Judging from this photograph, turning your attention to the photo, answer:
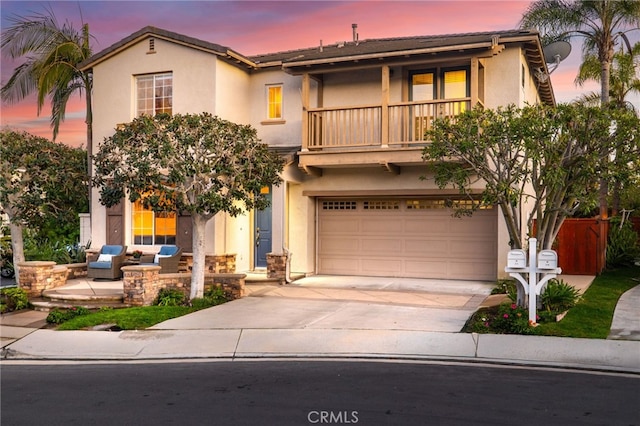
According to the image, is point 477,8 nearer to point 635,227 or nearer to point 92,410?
point 635,227

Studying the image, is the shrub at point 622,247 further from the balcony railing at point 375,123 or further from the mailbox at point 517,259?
the mailbox at point 517,259

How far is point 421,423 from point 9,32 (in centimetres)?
1935

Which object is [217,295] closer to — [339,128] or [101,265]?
[101,265]

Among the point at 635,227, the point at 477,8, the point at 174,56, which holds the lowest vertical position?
the point at 635,227

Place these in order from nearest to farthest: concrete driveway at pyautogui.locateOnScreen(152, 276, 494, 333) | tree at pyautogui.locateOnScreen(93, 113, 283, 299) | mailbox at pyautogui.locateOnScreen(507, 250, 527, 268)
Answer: mailbox at pyautogui.locateOnScreen(507, 250, 527, 268) < concrete driveway at pyautogui.locateOnScreen(152, 276, 494, 333) < tree at pyautogui.locateOnScreen(93, 113, 283, 299)

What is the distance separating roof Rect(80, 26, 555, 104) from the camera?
601 inches

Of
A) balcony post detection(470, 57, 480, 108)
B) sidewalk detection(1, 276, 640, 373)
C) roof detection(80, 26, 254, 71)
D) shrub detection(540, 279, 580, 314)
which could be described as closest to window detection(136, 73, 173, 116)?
roof detection(80, 26, 254, 71)

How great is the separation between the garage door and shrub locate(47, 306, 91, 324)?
25.2 feet

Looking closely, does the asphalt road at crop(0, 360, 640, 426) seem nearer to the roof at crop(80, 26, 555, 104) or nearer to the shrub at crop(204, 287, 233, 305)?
the shrub at crop(204, 287, 233, 305)

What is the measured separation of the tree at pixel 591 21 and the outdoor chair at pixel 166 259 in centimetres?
1311

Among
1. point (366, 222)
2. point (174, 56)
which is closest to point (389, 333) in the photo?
point (366, 222)

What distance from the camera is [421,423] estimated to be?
5.93 meters

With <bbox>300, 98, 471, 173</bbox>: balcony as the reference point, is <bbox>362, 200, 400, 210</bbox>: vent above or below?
below

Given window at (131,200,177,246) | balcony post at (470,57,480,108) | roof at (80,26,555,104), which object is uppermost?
roof at (80,26,555,104)
